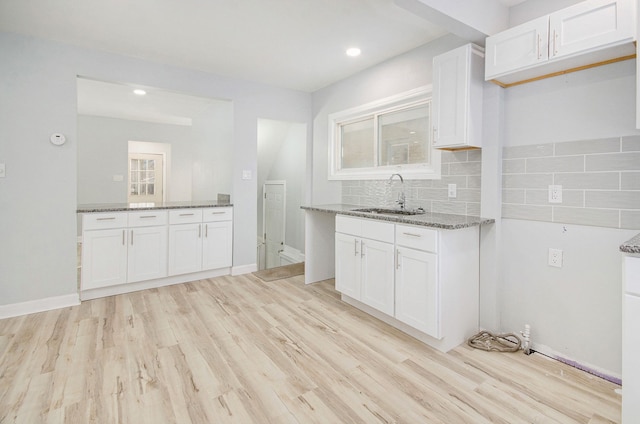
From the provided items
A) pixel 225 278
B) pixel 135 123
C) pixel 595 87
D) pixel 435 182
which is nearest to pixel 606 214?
pixel 595 87

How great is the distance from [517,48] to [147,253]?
12.0 feet

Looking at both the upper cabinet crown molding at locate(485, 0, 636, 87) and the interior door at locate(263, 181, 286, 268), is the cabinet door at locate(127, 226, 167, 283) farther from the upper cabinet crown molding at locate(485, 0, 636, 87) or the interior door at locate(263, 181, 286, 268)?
the upper cabinet crown molding at locate(485, 0, 636, 87)

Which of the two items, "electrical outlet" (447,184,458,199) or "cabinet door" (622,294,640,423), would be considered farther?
"electrical outlet" (447,184,458,199)

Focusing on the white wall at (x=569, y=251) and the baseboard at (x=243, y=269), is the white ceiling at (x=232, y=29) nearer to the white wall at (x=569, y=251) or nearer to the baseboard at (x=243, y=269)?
the white wall at (x=569, y=251)

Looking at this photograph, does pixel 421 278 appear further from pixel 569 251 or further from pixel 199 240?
pixel 199 240

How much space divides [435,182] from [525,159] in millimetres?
734

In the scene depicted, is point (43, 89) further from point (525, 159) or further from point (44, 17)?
point (525, 159)

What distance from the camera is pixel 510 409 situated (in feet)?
5.35

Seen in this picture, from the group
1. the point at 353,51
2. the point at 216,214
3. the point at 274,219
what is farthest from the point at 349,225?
the point at 274,219

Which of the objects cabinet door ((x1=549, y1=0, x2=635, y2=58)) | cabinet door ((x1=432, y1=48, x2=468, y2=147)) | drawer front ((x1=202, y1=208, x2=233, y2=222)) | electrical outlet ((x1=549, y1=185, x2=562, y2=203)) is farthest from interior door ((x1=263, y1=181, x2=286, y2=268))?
cabinet door ((x1=549, y1=0, x2=635, y2=58))

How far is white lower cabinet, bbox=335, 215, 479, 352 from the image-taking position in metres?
2.14

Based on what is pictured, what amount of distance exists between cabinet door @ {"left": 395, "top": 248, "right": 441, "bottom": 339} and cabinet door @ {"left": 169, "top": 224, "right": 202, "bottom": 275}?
2.37 m

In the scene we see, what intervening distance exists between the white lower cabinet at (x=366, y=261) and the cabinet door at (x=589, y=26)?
1.50m

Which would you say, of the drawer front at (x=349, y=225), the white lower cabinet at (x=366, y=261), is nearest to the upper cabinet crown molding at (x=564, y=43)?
the white lower cabinet at (x=366, y=261)
